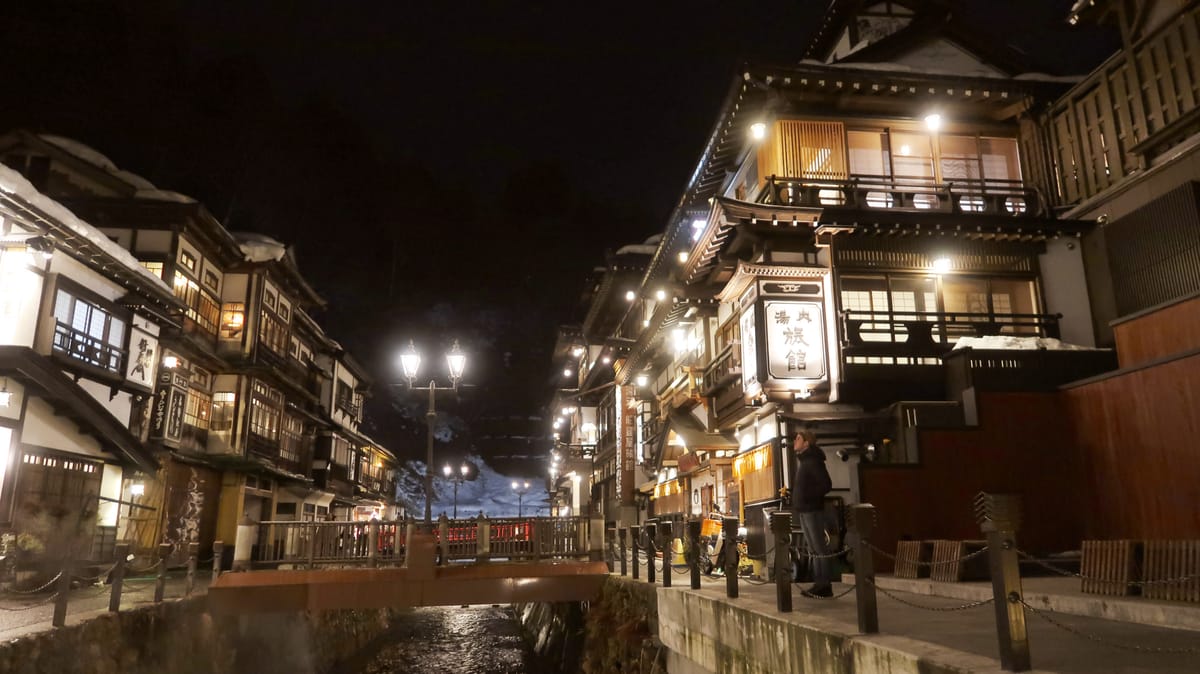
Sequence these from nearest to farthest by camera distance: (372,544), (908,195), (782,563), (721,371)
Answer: (782,563) → (372,544) → (908,195) → (721,371)

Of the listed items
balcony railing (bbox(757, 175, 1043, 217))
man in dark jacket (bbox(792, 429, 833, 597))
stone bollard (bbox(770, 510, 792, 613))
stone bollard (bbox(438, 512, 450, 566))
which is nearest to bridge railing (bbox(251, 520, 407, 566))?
stone bollard (bbox(438, 512, 450, 566))

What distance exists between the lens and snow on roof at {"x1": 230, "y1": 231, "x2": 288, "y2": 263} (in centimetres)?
3234

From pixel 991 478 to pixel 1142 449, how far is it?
258cm

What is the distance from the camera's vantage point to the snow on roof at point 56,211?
16578 millimetres

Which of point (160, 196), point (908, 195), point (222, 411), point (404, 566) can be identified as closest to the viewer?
point (404, 566)

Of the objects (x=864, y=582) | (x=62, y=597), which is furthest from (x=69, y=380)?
(x=864, y=582)

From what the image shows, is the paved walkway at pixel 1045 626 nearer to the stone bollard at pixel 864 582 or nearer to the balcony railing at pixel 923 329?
the stone bollard at pixel 864 582

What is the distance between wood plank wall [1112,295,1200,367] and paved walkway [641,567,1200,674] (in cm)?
529

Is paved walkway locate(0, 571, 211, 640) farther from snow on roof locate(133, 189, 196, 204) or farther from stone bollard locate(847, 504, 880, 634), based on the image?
snow on roof locate(133, 189, 196, 204)

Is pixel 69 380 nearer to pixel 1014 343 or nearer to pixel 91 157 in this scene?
pixel 91 157

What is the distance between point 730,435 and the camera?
816 inches

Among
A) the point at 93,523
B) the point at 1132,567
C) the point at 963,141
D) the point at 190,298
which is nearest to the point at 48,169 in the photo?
the point at 190,298

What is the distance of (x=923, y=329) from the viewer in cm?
1681

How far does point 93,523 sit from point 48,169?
47.3ft
